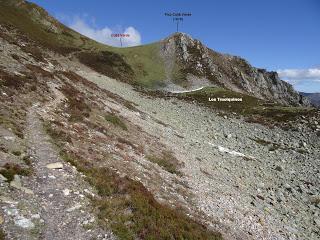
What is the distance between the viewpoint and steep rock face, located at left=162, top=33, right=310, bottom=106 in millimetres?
116875

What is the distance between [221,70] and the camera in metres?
126

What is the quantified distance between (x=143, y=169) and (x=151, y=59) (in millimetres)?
97752

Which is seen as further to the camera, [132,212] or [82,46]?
[82,46]

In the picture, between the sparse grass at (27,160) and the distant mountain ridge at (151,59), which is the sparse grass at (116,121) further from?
the distant mountain ridge at (151,59)

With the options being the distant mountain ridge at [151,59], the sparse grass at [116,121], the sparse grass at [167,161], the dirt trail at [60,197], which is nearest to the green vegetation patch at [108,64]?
the distant mountain ridge at [151,59]

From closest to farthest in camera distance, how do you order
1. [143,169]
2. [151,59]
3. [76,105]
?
[143,169] → [76,105] → [151,59]

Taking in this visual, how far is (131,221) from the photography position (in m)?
15.7

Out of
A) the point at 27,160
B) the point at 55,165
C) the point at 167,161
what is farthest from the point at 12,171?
the point at 167,161

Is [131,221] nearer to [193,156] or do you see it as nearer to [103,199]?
[103,199]

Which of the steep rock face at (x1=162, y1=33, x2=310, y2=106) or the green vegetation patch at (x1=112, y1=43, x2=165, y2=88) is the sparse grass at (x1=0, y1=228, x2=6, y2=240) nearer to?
the green vegetation patch at (x1=112, y1=43, x2=165, y2=88)

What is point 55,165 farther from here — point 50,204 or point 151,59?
point 151,59

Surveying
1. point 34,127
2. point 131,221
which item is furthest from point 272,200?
point 34,127

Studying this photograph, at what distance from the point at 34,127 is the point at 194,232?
13106 millimetres

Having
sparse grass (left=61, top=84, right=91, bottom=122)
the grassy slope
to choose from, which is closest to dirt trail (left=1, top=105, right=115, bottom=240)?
sparse grass (left=61, top=84, right=91, bottom=122)
